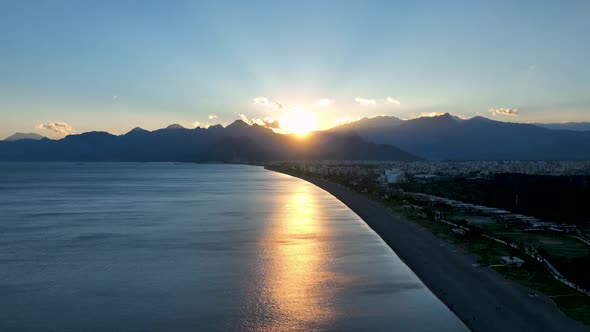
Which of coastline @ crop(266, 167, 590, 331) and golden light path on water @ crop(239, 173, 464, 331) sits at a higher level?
coastline @ crop(266, 167, 590, 331)

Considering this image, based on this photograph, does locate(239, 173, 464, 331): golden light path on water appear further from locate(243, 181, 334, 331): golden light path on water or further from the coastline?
the coastline

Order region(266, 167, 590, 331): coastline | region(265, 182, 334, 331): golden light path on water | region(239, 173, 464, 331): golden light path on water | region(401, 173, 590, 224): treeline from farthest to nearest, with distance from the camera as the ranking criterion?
region(401, 173, 590, 224): treeline, region(265, 182, 334, 331): golden light path on water, region(239, 173, 464, 331): golden light path on water, region(266, 167, 590, 331): coastline

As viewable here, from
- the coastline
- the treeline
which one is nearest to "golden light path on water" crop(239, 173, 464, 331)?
the coastline

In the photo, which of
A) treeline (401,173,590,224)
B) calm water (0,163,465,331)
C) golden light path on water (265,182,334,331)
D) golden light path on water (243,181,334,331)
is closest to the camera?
golden light path on water (243,181,334,331)

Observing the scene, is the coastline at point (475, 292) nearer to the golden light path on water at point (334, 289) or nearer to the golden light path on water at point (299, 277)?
the golden light path on water at point (334, 289)

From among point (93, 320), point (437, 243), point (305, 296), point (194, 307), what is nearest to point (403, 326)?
point (305, 296)

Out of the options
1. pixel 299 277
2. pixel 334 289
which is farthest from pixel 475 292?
pixel 299 277

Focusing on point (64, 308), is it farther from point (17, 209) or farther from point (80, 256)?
point (17, 209)
